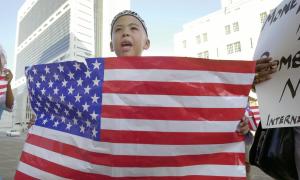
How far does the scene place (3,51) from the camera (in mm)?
3529

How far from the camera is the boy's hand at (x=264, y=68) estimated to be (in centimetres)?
168

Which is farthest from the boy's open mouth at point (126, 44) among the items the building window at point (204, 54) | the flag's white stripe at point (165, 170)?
the building window at point (204, 54)

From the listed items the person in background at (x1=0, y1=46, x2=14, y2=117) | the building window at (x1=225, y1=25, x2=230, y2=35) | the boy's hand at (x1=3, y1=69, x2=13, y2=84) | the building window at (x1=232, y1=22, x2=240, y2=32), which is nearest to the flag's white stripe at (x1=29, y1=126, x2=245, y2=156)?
the person in background at (x1=0, y1=46, x2=14, y2=117)

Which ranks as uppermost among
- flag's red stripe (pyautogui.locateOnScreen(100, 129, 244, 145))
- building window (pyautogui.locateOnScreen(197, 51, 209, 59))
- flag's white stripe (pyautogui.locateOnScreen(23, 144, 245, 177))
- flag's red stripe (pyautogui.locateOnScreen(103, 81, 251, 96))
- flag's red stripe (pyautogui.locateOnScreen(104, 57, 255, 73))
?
building window (pyautogui.locateOnScreen(197, 51, 209, 59))

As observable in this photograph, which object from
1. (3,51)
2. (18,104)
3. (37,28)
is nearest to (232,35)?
(3,51)

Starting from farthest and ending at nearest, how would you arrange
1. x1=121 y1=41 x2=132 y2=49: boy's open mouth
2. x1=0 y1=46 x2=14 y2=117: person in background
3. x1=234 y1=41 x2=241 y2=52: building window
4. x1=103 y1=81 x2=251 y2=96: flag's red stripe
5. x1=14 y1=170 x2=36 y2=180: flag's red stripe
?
1. x1=234 y1=41 x2=241 y2=52: building window
2. x1=0 y1=46 x2=14 y2=117: person in background
3. x1=121 y1=41 x2=132 y2=49: boy's open mouth
4. x1=14 y1=170 x2=36 y2=180: flag's red stripe
5. x1=103 y1=81 x2=251 y2=96: flag's red stripe

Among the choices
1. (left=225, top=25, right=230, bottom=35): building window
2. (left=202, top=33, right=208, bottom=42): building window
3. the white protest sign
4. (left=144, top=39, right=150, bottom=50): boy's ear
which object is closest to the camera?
the white protest sign

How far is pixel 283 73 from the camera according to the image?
1.63 meters

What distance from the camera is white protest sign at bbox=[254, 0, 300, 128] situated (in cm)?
154

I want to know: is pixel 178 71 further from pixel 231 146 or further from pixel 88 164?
pixel 88 164

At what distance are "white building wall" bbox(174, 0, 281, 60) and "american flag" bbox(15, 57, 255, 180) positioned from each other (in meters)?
31.1

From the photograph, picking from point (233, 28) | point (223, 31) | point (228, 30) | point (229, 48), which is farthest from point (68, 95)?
point (223, 31)

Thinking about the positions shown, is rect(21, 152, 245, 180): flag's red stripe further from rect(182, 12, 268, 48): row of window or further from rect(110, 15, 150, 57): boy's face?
rect(182, 12, 268, 48): row of window

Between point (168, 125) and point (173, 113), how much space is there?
2.7 inches
